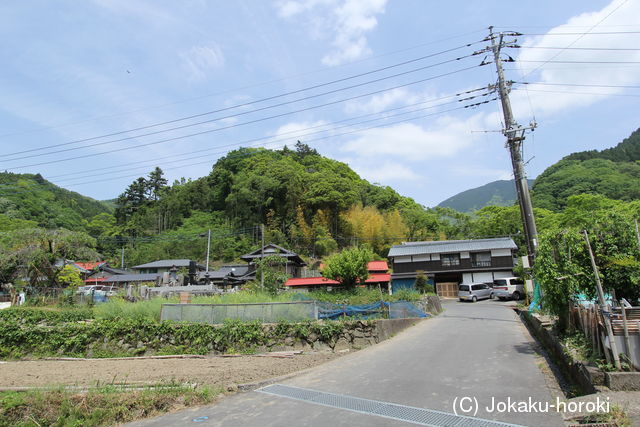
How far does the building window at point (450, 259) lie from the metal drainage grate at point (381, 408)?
34896 mm

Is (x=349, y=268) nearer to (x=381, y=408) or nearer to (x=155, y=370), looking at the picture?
(x=155, y=370)

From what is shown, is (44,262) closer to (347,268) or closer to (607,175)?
(347,268)

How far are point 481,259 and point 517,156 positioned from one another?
25.5 m

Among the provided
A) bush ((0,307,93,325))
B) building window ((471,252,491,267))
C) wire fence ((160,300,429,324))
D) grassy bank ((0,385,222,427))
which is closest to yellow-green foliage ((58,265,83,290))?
bush ((0,307,93,325))

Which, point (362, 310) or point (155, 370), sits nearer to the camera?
point (155, 370)

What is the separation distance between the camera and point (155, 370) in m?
11.0

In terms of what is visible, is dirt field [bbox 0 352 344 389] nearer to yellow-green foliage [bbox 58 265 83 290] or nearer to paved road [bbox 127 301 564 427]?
paved road [bbox 127 301 564 427]

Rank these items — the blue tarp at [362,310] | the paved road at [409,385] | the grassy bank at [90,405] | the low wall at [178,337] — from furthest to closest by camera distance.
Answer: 1. the blue tarp at [362,310]
2. the low wall at [178,337]
3. the grassy bank at [90,405]
4. the paved road at [409,385]

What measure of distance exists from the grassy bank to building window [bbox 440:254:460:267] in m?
35.9

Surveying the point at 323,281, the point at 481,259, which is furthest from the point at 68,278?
the point at 481,259

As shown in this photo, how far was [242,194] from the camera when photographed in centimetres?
6259

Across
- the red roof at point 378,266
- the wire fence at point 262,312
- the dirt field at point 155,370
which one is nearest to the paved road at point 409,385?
the dirt field at point 155,370

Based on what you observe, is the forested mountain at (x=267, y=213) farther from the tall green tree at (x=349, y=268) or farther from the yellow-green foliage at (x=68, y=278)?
the tall green tree at (x=349, y=268)

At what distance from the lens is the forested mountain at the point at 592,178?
58469 millimetres
